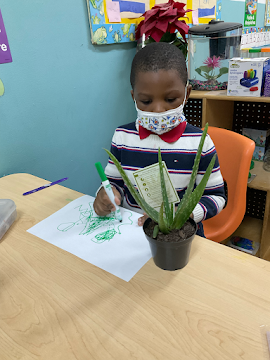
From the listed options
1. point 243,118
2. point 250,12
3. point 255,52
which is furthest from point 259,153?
point 250,12

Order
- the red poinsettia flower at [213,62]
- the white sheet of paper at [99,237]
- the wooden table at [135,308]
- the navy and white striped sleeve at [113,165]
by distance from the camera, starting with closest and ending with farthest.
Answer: the wooden table at [135,308] → the white sheet of paper at [99,237] → the navy and white striped sleeve at [113,165] → the red poinsettia flower at [213,62]

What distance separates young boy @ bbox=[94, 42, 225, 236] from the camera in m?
0.72

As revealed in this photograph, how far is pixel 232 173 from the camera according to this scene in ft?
3.42

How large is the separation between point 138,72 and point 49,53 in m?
0.61

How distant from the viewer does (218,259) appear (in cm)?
56

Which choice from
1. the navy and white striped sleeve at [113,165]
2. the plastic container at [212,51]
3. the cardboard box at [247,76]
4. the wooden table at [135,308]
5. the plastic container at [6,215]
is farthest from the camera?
the plastic container at [212,51]

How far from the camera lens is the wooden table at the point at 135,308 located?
1.34 feet

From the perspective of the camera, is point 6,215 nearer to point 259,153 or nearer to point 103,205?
point 103,205

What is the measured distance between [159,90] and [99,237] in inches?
16.5

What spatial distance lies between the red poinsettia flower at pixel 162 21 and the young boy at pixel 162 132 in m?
0.72

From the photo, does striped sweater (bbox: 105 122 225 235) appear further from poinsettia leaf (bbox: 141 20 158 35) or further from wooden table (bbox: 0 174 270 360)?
poinsettia leaf (bbox: 141 20 158 35)

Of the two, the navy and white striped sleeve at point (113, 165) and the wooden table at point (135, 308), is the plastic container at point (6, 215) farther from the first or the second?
the navy and white striped sleeve at point (113, 165)

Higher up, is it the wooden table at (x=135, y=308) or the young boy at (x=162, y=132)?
the young boy at (x=162, y=132)

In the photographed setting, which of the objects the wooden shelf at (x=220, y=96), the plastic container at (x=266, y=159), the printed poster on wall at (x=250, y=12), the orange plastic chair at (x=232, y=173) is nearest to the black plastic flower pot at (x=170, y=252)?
the orange plastic chair at (x=232, y=173)
